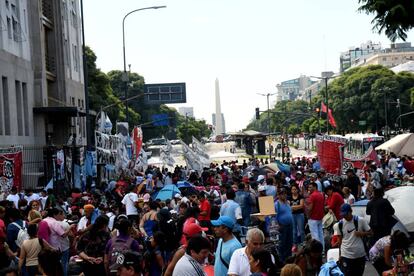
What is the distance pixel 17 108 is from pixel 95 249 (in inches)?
1019

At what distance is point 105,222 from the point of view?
435 inches

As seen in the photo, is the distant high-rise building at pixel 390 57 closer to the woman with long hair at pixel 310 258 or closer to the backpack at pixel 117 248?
the backpack at pixel 117 248

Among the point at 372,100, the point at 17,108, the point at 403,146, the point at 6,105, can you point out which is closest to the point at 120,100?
the point at 372,100

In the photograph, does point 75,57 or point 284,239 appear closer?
point 284,239

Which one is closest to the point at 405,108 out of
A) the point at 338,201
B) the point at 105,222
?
the point at 338,201

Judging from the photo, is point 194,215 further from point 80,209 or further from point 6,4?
point 6,4

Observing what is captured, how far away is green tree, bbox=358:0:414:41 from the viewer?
20.5 meters

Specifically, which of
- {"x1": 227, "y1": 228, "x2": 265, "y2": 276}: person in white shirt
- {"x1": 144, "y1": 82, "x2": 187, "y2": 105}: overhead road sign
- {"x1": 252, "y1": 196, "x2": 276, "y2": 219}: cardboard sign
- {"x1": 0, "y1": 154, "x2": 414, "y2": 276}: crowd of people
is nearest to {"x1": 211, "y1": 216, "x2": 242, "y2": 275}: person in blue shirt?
{"x1": 0, "y1": 154, "x2": 414, "y2": 276}: crowd of people

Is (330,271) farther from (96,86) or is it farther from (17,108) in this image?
(96,86)

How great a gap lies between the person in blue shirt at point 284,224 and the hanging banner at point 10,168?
9.02 metres

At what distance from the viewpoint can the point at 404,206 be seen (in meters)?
16.0

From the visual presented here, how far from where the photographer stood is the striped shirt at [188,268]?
7.86 metres

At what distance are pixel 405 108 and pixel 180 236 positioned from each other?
3596 inches

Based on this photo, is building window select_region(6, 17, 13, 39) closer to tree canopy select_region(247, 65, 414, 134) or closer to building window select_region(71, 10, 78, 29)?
building window select_region(71, 10, 78, 29)
